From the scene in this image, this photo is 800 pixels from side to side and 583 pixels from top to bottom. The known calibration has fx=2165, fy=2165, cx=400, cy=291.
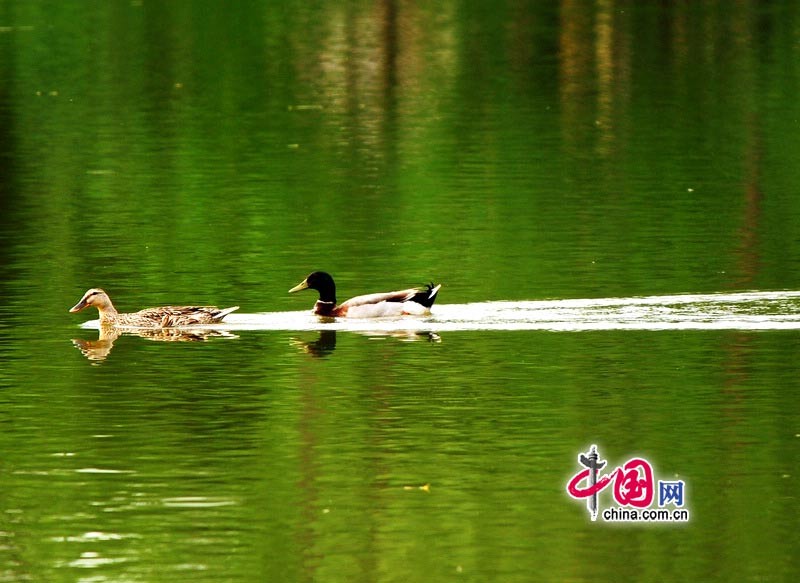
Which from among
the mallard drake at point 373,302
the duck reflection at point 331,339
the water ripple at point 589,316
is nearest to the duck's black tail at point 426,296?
the mallard drake at point 373,302

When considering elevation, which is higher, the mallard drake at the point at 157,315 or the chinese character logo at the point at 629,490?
the chinese character logo at the point at 629,490

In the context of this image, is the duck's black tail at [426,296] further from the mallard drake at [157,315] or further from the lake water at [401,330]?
the mallard drake at [157,315]

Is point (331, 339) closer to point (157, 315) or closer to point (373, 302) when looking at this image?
point (373, 302)

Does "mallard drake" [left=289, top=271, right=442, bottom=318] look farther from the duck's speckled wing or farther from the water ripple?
the duck's speckled wing

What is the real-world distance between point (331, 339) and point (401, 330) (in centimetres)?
74

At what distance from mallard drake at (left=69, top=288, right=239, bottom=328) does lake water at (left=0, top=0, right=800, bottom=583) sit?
0.20m

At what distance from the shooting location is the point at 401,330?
2092 cm

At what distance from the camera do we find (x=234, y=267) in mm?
25359

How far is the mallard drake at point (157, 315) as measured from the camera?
2088 centimetres

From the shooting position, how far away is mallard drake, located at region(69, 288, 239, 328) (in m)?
20.9

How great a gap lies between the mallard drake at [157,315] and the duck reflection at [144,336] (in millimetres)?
60

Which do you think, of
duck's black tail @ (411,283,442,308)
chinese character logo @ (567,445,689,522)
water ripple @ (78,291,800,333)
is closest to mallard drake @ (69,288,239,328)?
water ripple @ (78,291,800,333)

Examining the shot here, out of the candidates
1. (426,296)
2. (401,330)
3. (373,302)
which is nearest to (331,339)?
(401,330)

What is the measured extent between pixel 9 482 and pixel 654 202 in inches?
674
